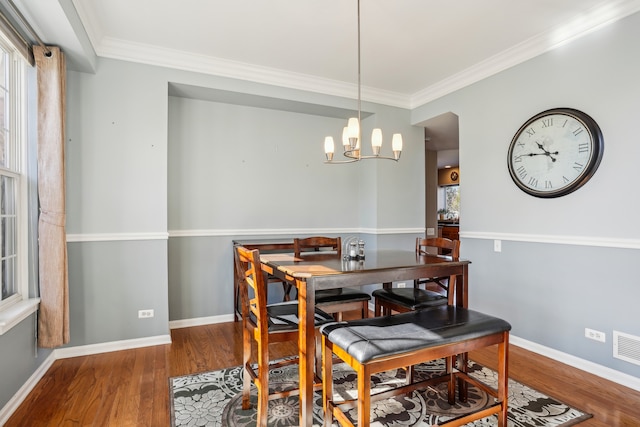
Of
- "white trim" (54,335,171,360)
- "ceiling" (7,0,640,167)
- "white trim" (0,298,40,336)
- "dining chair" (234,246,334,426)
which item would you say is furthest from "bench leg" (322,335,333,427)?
"ceiling" (7,0,640,167)

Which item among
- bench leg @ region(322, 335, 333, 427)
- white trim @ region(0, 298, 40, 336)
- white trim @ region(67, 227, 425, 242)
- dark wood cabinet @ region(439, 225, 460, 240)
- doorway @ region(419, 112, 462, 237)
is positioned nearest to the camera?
bench leg @ region(322, 335, 333, 427)

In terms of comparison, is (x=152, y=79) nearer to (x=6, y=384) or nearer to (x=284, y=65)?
(x=284, y=65)

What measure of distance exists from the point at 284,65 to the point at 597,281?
3269 millimetres

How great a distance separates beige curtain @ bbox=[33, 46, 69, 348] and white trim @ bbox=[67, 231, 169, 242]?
0.35 meters

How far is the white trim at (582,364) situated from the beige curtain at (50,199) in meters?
3.72

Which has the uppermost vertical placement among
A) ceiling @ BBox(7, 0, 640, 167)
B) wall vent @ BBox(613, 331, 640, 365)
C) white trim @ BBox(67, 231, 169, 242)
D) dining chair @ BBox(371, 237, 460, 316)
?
ceiling @ BBox(7, 0, 640, 167)

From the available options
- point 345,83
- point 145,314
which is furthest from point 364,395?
point 345,83

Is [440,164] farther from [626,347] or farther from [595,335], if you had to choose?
[626,347]

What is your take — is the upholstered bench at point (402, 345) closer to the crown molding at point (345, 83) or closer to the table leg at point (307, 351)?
the table leg at point (307, 351)

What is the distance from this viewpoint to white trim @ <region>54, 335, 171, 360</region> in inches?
110

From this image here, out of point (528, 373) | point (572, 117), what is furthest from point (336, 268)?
point (572, 117)

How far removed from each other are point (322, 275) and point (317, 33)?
2135 mm

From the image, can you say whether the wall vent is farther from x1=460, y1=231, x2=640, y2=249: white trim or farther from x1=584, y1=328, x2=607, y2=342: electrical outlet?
x1=460, y1=231, x2=640, y2=249: white trim

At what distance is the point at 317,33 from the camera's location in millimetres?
2812
